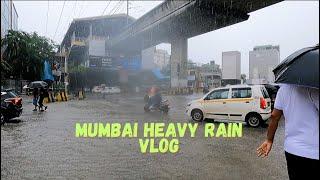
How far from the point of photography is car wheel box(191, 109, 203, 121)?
15.3 m

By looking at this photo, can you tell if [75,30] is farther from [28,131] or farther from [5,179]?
[5,179]

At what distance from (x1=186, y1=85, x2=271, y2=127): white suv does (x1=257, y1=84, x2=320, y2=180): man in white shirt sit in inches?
419

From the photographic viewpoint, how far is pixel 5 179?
590 centimetres

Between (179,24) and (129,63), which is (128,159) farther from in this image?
(129,63)

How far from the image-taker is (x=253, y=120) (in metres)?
13.7

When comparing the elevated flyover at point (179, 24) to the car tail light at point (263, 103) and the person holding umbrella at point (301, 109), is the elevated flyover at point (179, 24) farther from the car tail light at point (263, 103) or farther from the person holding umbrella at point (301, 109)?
the person holding umbrella at point (301, 109)

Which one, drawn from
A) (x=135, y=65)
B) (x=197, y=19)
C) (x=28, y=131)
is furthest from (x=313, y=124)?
(x=135, y=65)

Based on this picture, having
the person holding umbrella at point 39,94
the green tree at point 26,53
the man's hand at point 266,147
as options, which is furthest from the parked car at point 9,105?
the man's hand at point 266,147

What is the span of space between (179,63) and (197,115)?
4222cm

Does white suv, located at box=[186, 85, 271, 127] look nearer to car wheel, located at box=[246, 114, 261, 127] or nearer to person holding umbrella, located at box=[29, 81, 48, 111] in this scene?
car wheel, located at box=[246, 114, 261, 127]

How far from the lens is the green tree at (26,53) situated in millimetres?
27369

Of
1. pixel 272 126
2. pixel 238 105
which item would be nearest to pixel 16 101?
pixel 238 105

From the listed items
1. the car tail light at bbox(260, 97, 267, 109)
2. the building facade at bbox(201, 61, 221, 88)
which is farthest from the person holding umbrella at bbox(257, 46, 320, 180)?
the building facade at bbox(201, 61, 221, 88)

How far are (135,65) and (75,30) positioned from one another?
A: 56.1ft
